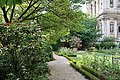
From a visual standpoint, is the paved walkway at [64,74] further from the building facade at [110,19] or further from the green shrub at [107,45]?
the building facade at [110,19]

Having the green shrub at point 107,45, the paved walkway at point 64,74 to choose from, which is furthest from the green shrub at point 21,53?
the green shrub at point 107,45

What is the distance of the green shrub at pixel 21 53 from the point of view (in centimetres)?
739

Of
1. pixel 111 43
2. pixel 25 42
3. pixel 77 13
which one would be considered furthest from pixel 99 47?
pixel 25 42

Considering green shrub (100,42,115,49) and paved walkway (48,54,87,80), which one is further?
green shrub (100,42,115,49)

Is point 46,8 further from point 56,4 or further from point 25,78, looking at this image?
point 25,78

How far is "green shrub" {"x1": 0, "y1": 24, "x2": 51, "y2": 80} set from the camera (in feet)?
24.2

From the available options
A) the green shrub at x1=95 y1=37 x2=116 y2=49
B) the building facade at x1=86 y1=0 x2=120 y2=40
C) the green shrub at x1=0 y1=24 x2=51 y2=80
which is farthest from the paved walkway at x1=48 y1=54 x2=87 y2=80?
the building facade at x1=86 y1=0 x2=120 y2=40

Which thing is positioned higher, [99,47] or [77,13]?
[77,13]

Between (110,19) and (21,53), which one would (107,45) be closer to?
(110,19)

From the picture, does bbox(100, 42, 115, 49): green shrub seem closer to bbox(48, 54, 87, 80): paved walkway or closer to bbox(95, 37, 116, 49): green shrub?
bbox(95, 37, 116, 49): green shrub

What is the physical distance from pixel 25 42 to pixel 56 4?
4640 millimetres

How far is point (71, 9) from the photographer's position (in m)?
12.0

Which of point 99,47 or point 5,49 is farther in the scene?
point 99,47

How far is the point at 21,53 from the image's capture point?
24.8 feet
